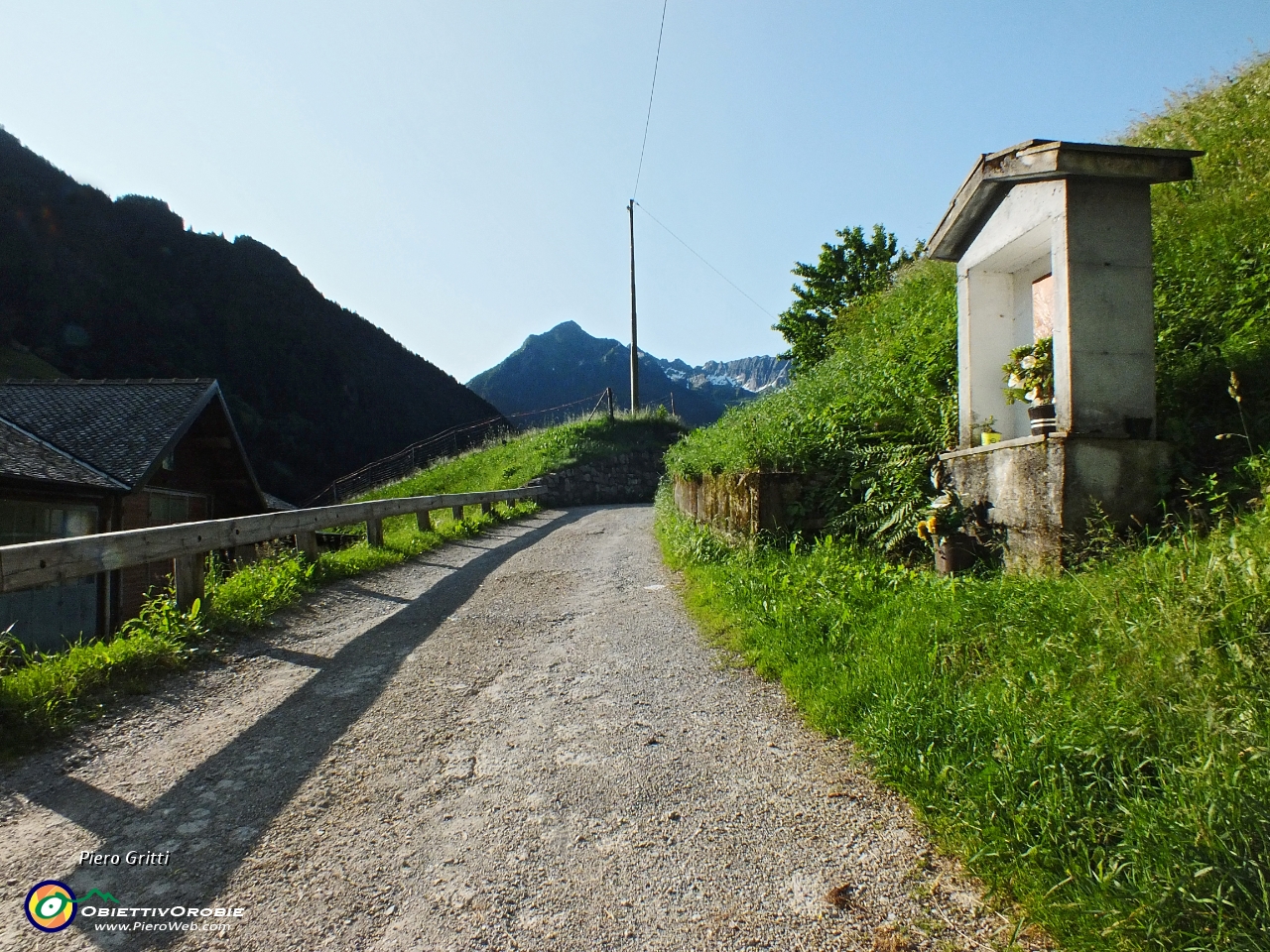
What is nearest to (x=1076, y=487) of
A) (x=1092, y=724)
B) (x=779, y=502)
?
(x=1092, y=724)

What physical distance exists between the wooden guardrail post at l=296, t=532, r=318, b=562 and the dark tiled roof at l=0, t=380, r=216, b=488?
9243 millimetres

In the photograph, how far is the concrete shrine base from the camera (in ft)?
14.4

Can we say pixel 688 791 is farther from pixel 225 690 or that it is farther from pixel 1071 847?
pixel 225 690

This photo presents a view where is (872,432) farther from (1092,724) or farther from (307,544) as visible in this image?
(307,544)

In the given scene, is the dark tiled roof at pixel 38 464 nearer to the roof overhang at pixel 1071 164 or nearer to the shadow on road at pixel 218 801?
the shadow on road at pixel 218 801

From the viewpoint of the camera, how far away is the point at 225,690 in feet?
14.5

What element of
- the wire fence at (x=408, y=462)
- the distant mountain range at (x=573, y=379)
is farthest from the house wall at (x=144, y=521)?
the distant mountain range at (x=573, y=379)

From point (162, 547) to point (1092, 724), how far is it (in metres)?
6.04

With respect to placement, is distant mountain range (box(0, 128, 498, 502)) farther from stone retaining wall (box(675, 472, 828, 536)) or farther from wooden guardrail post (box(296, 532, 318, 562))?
stone retaining wall (box(675, 472, 828, 536))

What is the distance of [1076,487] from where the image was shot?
4.42 metres

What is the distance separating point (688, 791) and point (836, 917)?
91cm

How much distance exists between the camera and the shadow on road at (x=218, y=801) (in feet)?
7.98

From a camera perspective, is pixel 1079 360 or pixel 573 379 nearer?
pixel 1079 360

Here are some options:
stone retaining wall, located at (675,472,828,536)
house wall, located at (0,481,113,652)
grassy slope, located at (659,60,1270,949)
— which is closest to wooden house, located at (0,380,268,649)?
house wall, located at (0,481,113,652)
